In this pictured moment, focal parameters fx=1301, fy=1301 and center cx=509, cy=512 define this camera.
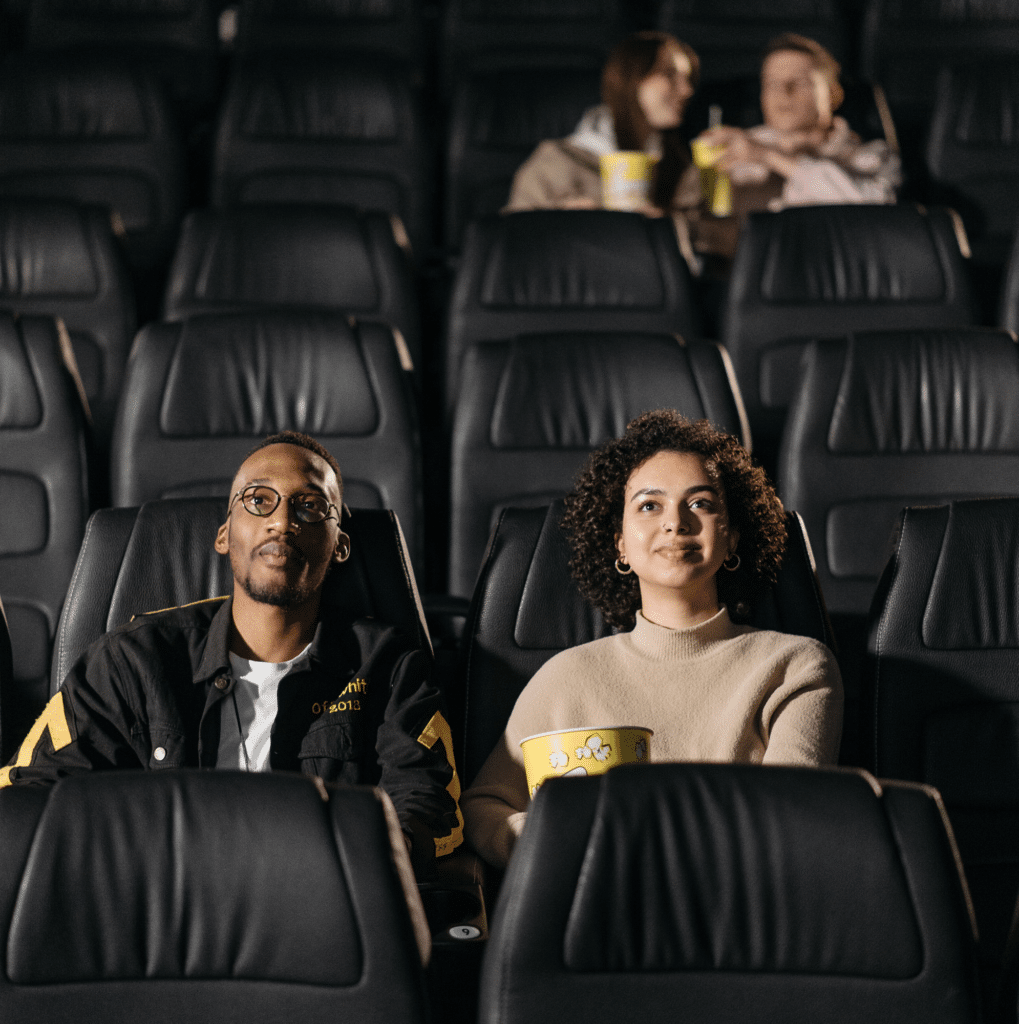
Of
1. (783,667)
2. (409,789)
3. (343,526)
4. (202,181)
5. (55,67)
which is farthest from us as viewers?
(202,181)

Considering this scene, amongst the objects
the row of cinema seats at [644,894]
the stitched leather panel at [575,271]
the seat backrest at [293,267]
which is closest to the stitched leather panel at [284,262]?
the seat backrest at [293,267]

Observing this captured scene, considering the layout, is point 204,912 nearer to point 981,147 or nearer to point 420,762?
point 420,762

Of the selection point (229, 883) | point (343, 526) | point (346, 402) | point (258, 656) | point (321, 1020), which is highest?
point (346, 402)

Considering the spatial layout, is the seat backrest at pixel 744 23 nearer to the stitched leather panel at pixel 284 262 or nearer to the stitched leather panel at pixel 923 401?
the stitched leather panel at pixel 284 262

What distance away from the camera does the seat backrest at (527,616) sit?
6.13 feet

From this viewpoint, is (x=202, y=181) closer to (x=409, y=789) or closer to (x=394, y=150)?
(x=394, y=150)

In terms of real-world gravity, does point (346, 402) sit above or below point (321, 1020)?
above

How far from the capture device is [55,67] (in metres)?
3.91

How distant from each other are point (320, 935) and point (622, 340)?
1600 millimetres

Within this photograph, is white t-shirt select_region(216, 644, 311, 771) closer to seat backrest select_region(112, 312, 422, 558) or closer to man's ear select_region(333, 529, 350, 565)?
man's ear select_region(333, 529, 350, 565)

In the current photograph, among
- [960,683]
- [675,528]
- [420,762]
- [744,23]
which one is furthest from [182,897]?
[744,23]

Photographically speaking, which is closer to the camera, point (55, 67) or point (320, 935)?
point (320, 935)

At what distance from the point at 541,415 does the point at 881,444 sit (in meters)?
0.65

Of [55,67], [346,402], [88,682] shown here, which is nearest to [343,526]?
[88,682]
